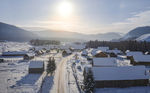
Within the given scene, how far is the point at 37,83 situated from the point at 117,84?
1679 centimetres

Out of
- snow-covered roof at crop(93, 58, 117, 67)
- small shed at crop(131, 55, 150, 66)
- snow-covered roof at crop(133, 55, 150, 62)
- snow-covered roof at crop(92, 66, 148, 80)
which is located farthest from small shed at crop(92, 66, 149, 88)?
snow-covered roof at crop(133, 55, 150, 62)

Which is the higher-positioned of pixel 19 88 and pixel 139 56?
pixel 139 56

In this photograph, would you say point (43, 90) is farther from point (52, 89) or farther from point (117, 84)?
point (117, 84)

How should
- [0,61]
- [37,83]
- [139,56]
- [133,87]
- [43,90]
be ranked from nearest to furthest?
[43,90] → [133,87] → [37,83] → [139,56] → [0,61]

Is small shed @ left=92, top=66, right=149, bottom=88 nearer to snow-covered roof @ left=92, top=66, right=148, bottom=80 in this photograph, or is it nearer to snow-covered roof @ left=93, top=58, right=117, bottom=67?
snow-covered roof @ left=92, top=66, right=148, bottom=80

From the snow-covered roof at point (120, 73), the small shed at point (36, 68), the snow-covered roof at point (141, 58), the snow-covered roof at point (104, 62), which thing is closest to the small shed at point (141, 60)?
the snow-covered roof at point (141, 58)

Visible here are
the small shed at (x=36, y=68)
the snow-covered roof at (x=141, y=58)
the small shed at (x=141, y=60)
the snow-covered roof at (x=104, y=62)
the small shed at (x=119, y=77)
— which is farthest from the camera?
the snow-covered roof at (x=141, y=58)

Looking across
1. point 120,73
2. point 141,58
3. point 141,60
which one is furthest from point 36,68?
point 141,58

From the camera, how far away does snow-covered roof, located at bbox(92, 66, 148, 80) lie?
2941 cm

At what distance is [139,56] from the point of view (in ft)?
170

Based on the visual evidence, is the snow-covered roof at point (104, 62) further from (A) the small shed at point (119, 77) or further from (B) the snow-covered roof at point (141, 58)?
(B) the snow-covered roof at point (141, 58)

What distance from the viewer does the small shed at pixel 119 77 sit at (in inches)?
1141

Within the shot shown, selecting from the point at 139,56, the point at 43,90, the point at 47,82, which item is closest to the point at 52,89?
the point at 43,90

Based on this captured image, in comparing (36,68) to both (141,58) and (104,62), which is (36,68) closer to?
(104,62)
